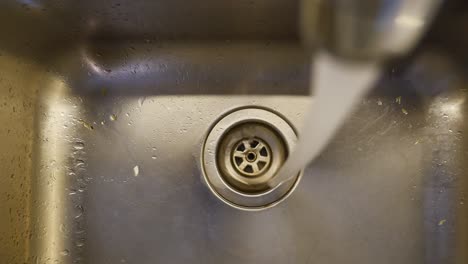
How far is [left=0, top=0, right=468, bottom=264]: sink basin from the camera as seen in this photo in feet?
1.81

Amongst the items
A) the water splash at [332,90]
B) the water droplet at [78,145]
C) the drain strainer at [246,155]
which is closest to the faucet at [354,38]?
the water splash at [332,90]

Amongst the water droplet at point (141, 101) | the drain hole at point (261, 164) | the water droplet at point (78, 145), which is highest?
the water droplet at point (141, 101)

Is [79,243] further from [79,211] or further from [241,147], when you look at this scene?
[241,147]

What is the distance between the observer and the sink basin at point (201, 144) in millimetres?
552

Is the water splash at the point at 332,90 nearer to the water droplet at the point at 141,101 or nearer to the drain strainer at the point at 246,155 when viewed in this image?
the drain strainer at the point at 246,155

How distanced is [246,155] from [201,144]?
0.07m

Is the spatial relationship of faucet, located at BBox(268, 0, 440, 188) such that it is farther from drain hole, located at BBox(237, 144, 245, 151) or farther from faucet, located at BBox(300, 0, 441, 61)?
drain hole, located at BBox(237, 144, 245, 151)

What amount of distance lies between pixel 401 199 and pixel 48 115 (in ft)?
1.57

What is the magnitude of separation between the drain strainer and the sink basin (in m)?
0.01

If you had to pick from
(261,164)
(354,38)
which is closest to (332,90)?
(354,38)

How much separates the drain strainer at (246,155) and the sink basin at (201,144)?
1 cm

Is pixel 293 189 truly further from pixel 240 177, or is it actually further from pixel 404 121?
pixel 404 121

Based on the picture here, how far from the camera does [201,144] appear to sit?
0.58m

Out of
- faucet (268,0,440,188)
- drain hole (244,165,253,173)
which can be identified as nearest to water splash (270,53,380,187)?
faucet (268,0,440,188)
